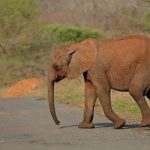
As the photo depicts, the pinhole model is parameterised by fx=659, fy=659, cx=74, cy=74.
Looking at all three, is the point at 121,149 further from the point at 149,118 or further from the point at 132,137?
the point at 149,118

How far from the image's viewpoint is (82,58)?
14.5 metres

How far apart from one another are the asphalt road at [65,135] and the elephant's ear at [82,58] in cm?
129

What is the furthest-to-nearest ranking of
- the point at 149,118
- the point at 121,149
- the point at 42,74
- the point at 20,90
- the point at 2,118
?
1. the point at 42,74
2. the point at 20,90
3. the point at 2,118
4. the point at 149,118
5. the point at 121,149

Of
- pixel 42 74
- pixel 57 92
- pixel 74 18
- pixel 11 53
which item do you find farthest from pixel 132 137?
pixel 74 18

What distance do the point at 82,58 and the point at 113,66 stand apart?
0.78m

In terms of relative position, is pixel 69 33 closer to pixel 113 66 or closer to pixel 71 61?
pixel 71 61

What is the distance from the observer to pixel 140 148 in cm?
1086

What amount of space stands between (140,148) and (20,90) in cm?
3122

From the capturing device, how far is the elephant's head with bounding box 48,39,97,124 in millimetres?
14422

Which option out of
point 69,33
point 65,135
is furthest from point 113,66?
point 69,33

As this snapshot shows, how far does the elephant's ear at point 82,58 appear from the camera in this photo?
1431cm

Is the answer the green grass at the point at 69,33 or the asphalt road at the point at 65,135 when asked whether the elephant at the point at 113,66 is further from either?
the green grass at the point at 69,33

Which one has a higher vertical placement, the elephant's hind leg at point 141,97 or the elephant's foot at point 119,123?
the elephant's hind leg at point 141,97

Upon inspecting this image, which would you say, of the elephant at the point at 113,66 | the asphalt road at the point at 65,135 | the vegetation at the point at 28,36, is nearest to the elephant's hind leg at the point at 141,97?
the elephant at the point at 113,66
